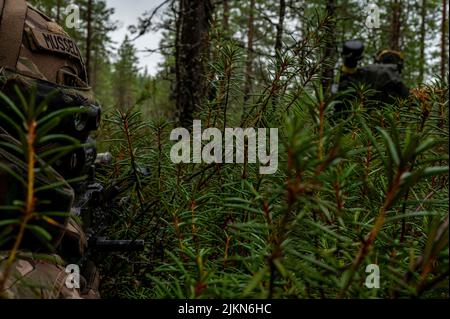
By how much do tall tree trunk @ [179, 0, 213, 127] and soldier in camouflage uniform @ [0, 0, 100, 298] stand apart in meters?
3.08

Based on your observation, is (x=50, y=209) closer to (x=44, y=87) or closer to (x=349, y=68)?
(x=44, y=87)

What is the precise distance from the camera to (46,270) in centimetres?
140

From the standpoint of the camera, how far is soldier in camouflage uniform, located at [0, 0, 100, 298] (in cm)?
136

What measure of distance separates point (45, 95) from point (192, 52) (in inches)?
155

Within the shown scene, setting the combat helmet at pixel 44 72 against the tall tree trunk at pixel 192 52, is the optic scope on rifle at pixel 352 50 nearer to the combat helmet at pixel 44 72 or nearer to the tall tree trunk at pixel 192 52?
the tall tree trunk at pixel 192 52

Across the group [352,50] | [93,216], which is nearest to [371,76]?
[352,50]

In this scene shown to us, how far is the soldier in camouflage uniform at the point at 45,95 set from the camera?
136 cm

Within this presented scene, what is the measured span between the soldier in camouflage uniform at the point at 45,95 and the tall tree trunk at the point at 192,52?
3082mm

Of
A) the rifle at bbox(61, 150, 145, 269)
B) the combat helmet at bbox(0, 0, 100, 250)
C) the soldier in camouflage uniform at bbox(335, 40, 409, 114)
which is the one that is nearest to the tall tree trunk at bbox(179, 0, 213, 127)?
the soldier in camouflage uniform at bbox(335, 40, 409, 114)

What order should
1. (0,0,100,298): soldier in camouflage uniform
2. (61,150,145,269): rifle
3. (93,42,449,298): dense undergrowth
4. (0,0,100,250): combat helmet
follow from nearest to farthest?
(93,42,449,298): dense undergrowth < (0,0,100,298): soldier in camouflage uniform < (0,0,100,250): combat helmet < (61,150,145,269): rifle

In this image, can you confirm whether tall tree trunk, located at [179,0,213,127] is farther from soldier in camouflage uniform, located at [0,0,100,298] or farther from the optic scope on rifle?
soldier in camouflage uniform, located at [0,0,100,298]

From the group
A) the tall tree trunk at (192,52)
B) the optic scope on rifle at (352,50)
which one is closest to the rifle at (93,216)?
the tall tree trunk at (192,52)

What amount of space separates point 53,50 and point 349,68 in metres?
4.82
